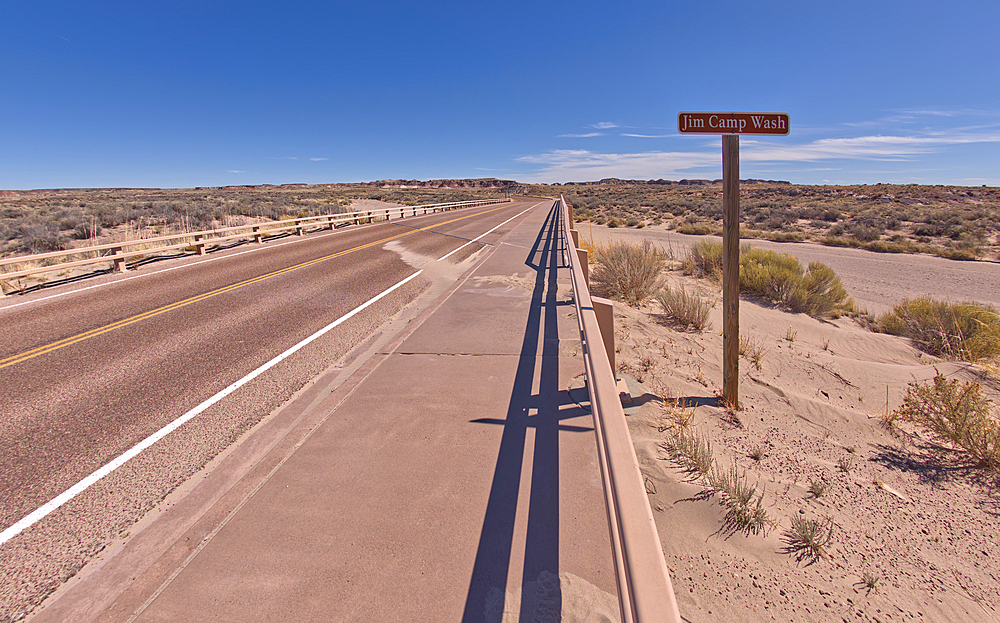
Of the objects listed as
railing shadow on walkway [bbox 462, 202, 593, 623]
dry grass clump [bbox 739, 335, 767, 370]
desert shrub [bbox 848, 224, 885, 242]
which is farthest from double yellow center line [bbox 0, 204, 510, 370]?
desert shrub [bbox 848, 224, 885, 242]

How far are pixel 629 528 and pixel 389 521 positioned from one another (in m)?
1.84

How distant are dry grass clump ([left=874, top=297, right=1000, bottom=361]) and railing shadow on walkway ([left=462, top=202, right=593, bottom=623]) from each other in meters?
5.28

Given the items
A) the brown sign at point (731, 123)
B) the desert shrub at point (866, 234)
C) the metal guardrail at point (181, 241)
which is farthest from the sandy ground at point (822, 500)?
the desert shrub at point (866, 234)

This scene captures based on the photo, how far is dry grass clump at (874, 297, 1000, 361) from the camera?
600 cm

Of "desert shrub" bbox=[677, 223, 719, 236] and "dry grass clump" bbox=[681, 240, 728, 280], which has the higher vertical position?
"desert shrub" bbox=[677, 223, 719, 236]

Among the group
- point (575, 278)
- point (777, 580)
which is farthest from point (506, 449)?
point (575, 278)

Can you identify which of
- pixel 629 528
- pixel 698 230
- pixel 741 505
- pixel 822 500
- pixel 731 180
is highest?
pixel 731 180

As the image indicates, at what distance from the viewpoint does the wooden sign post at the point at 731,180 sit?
4.02 meters

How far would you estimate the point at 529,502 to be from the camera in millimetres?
2924

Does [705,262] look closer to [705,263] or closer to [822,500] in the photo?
[705,263]

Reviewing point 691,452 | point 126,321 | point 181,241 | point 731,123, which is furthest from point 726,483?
point 181,241

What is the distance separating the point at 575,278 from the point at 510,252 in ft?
31.1

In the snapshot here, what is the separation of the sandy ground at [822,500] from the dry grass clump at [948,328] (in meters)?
0.69

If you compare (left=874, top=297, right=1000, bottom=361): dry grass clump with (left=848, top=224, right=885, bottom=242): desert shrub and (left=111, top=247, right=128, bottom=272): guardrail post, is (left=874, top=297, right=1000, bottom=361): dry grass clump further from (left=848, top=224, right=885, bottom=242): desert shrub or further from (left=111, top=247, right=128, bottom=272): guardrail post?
(left=111, top=247, right=128, bottom=272): guardrail post
